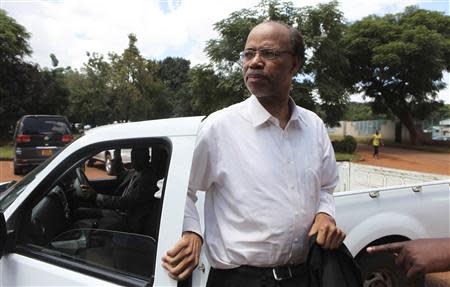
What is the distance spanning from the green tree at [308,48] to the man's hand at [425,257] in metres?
19.9

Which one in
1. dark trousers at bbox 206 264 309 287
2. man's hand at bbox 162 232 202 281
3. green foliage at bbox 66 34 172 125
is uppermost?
green foliage at bbox 66 34 172 125

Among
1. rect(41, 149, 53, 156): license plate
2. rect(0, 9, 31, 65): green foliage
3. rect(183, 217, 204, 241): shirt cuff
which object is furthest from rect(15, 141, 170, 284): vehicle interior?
rect(0, 9, 31, 65): green foliage

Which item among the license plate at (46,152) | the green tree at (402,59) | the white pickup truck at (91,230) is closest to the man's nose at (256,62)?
A: the white pickup truck at (91,230)

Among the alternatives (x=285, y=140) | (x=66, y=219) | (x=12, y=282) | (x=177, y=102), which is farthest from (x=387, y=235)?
(x=177, y=102)

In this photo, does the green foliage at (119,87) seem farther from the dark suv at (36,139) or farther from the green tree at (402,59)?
the dark suv at (36,139)

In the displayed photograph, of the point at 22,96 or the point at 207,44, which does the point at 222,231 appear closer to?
the point at 207,44

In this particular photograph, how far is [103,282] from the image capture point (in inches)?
74.7

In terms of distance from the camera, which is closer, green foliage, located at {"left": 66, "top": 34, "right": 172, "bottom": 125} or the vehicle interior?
the vehicle interior

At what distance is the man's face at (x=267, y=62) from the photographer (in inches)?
68.1

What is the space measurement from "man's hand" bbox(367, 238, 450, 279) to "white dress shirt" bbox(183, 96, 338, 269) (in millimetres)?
419

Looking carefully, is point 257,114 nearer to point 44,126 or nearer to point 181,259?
point 181,259

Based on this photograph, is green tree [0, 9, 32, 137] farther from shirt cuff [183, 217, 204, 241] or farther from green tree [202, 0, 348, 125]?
shirt cuff [183, 217, 204, 241]

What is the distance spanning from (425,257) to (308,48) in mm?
20999

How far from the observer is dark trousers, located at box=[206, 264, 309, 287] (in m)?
1.60
